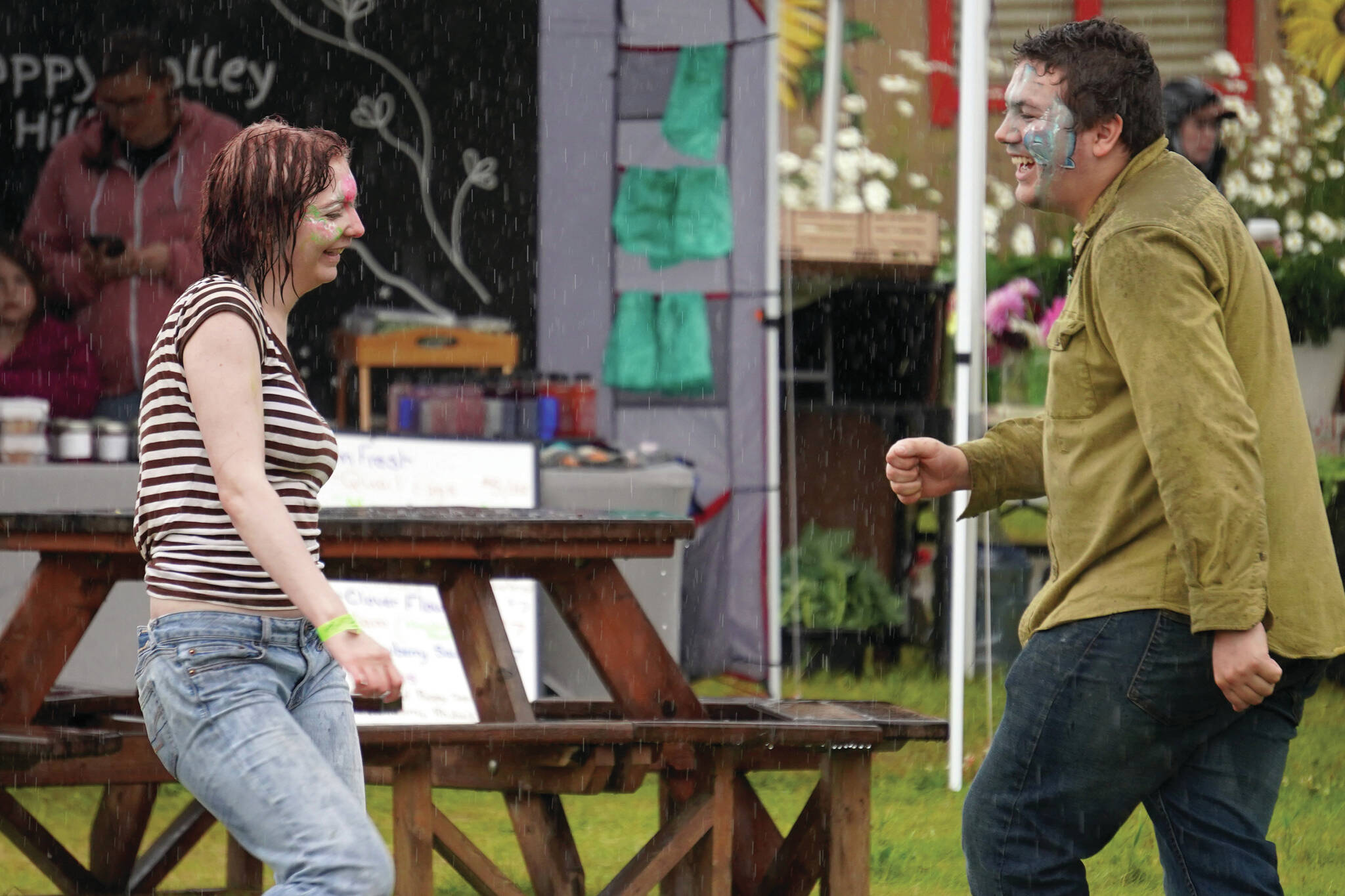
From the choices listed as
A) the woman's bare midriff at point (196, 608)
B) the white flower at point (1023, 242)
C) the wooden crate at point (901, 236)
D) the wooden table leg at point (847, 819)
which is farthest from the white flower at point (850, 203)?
the woman's bare midriff at point (196, 608)

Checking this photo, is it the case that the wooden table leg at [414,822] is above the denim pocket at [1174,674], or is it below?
→ below

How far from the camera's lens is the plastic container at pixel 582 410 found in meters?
7.09

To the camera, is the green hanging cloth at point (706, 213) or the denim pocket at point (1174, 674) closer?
the denim pocket at point (1174, 674)

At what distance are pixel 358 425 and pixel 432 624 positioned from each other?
179 cm

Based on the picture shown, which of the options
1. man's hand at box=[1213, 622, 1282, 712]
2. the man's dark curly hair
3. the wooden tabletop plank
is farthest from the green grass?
the man's dark curly hair

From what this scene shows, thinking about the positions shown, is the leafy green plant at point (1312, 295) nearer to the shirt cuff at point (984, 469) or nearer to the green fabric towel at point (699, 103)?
the green fabric towel at point (699, 103)

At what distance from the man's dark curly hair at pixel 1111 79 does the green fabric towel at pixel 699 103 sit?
4.42m

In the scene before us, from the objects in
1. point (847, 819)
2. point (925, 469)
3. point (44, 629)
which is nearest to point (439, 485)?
point (44, 629)

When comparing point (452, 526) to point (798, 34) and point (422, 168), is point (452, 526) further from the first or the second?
point (798, 34)

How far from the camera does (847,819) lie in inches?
144

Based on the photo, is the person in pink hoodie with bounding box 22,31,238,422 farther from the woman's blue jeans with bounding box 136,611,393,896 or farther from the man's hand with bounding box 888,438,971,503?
the woman's blue jeans with bounding box 136,611,393,896

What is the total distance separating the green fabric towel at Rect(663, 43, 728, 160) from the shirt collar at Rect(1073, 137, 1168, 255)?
14.7 ft

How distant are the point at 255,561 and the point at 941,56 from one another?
506 inches

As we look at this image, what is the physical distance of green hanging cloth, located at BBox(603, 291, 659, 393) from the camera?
7.32 meters
